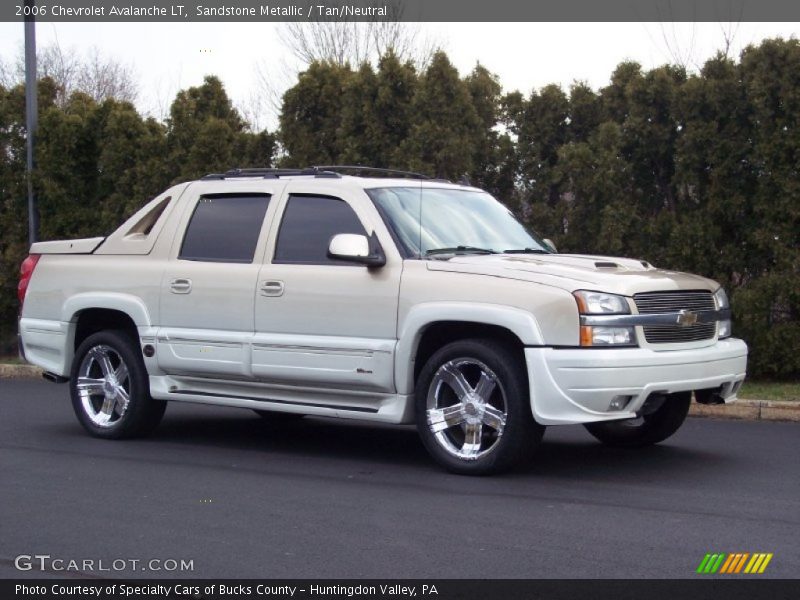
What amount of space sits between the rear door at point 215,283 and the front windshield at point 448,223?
1.02 m

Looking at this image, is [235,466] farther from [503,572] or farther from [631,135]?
[631,135]

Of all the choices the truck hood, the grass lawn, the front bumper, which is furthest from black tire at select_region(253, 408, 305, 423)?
the grass lawn

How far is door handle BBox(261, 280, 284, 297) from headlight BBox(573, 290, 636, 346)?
2211 millimetres

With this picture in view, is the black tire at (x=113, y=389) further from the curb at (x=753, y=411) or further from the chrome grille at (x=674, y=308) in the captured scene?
the curb at (x=753, y=411)

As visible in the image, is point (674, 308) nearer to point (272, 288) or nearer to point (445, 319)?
point (445, 319)

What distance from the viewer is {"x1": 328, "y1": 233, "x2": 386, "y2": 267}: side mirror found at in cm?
789

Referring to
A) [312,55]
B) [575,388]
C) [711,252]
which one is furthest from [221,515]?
[312,55]

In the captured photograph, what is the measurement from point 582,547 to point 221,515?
2041 millimetres

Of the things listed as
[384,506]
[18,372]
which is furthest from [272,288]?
[18,372]

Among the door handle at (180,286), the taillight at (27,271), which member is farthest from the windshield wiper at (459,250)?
the taillight at (27,271)

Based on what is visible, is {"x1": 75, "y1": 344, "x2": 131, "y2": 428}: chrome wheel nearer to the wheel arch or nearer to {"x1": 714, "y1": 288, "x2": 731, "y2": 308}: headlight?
the wheel arch

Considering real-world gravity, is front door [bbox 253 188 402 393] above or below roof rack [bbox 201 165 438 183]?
below

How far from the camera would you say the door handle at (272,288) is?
8.44m

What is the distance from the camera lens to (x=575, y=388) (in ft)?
23.6
